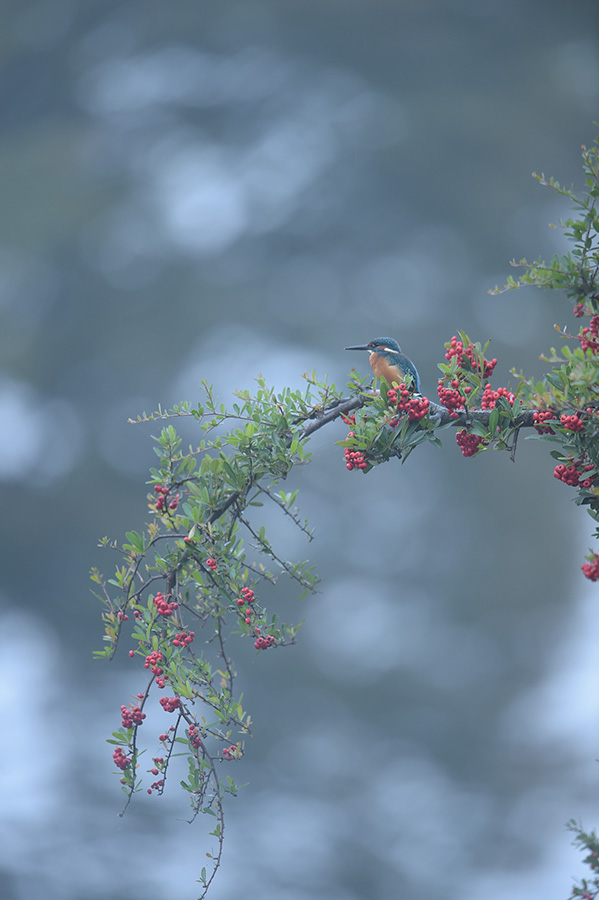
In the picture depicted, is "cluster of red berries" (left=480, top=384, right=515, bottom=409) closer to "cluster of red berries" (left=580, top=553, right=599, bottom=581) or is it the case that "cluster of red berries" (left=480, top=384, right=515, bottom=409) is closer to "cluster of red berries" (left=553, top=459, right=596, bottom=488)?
"cluster of red berries" (left=553, top=459, right=596, bottom=488)

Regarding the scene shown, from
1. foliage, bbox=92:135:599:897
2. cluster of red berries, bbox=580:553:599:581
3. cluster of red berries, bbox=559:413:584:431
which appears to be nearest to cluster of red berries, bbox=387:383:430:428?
foliage, bbox=92:135:599:897

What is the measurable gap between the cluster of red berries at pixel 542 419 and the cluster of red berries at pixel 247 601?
0.64 metres

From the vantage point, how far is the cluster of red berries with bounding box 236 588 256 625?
1629 mm

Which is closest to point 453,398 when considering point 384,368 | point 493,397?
point 493,397

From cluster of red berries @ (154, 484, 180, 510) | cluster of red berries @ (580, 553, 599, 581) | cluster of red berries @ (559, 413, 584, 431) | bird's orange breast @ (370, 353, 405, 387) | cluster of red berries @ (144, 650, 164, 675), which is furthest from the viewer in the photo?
bird's orange breast @ (370, 353, 405, 387)

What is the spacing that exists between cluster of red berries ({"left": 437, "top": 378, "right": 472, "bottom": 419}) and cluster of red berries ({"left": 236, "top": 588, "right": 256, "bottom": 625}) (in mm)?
530

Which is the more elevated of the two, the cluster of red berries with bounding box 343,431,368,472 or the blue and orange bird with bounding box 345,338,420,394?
the blue and orange bird with bounding box 345,338,420,394

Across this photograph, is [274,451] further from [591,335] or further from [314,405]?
[591,335]

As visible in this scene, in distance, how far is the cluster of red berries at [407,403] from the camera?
61.5 inches

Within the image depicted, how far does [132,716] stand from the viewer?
1599 mm

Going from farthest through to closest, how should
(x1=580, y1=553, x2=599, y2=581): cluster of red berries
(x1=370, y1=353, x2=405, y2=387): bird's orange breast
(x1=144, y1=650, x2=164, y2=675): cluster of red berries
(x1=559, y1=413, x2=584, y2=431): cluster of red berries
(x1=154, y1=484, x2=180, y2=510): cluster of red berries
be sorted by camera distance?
(x1=370, y1=353, x2=405, y2=387): bird's orange breast, (x1=154, y1=484, x2=180, y2=510): cluster of red berries, (x1=144, y1=650, x2=164, y2=675): cluster of red berries, (x1=559, y1=413, x2=584, y2=431): cluster of red berries, (x1=580, y1=553, x2=599, y2=581): cluster of red berries

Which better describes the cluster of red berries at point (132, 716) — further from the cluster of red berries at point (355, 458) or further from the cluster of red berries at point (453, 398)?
the cluster of red berries at point (453, 398)

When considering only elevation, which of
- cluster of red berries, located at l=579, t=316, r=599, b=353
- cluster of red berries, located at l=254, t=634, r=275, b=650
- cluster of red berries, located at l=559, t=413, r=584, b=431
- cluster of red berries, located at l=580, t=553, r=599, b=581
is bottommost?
cluster of red berries, located at l=580, t=553, r=599, b=581

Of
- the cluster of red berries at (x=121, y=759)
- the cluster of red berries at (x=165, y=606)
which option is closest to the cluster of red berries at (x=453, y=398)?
the cluster of red berries at (x=165, y=606)
